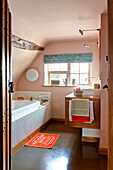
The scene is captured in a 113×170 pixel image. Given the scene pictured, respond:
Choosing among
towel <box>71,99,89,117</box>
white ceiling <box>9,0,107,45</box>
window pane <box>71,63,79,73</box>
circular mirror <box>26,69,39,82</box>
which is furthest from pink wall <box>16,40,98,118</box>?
towel <box>71,99,89,117</box>

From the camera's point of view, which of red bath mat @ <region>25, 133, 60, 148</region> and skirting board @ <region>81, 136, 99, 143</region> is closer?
red bath mat @ <region>25, 133, 60, 148</region>

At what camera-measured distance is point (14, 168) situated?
2.34 metres

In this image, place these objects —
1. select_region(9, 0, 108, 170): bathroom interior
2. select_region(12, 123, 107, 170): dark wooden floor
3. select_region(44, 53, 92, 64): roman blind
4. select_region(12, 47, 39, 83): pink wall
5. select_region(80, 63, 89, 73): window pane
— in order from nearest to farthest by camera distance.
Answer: select_region(12, 123, 107, 170): dark wooden floor < select_region(9, 0, 108, 170): bathroom interior < select_region(12, 47, 39, 83): pink wall < select_region(44, 53, 92, 64): roman blind < select_region(80, 63, 89, 73): window pane

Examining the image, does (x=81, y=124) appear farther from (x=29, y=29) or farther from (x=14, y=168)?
(x=29, y=29)

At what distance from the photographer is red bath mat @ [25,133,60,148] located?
3154 millimetres

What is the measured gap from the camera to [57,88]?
500 cm

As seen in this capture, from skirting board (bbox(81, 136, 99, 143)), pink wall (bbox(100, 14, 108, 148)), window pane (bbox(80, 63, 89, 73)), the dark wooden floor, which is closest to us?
the dark wooden floor

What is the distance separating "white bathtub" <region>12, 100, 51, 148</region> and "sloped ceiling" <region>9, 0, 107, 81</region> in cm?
141

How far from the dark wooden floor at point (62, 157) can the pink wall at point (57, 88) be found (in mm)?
1606

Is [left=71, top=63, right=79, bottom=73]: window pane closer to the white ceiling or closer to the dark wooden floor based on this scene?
the white ceiling

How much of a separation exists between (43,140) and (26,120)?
601mm

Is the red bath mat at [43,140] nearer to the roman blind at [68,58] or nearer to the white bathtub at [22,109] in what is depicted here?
the white bathtub at [22,109]

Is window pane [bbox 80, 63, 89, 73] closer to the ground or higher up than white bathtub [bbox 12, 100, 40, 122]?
higher up

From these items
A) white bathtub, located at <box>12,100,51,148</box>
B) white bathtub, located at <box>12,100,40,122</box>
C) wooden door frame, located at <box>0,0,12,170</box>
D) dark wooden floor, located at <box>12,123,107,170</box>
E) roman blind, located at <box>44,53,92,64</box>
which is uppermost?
roman blind, located at <box>44,53,92,64</box>
